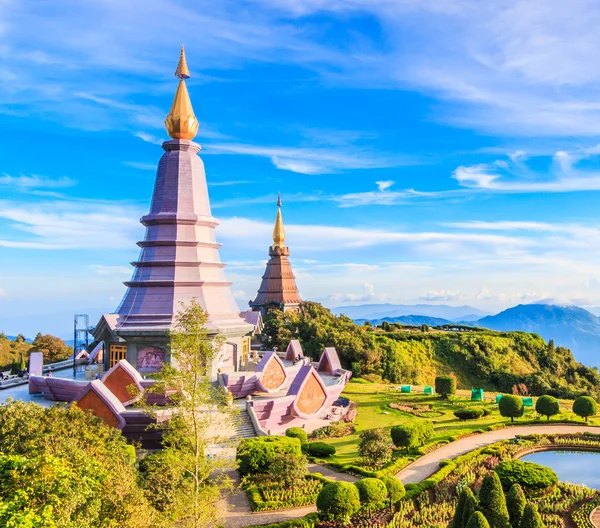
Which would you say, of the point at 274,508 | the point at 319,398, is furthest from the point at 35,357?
the point at 274,508

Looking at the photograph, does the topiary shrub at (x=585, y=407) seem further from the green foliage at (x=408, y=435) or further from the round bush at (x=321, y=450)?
the round bush at (x=321, y=450)

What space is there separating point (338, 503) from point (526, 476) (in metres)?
7.21

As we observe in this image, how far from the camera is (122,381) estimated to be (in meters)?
23.3

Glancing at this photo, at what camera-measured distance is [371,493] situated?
16.5 meters

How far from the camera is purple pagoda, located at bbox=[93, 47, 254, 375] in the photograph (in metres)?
27.0

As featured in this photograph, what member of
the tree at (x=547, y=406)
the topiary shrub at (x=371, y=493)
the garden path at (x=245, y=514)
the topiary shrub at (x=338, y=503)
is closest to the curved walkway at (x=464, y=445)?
the tree at (x=547, y=406)

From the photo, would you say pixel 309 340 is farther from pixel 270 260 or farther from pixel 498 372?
pixel 498 372

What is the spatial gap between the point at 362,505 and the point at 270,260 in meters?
47.8

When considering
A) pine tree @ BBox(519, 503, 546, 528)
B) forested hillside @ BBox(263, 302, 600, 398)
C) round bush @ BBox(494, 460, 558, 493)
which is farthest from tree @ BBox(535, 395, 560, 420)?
forested hillside @ BBox(263, 302, 600, 398)

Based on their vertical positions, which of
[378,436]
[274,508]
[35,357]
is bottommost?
[274,508]

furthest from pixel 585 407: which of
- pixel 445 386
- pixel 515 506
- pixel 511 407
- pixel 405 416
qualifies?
pixel 515 506

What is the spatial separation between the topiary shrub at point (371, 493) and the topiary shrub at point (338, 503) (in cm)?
64

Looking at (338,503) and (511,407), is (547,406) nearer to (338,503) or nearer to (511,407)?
(511,407)

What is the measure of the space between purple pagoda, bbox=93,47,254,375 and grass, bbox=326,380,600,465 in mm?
8353
